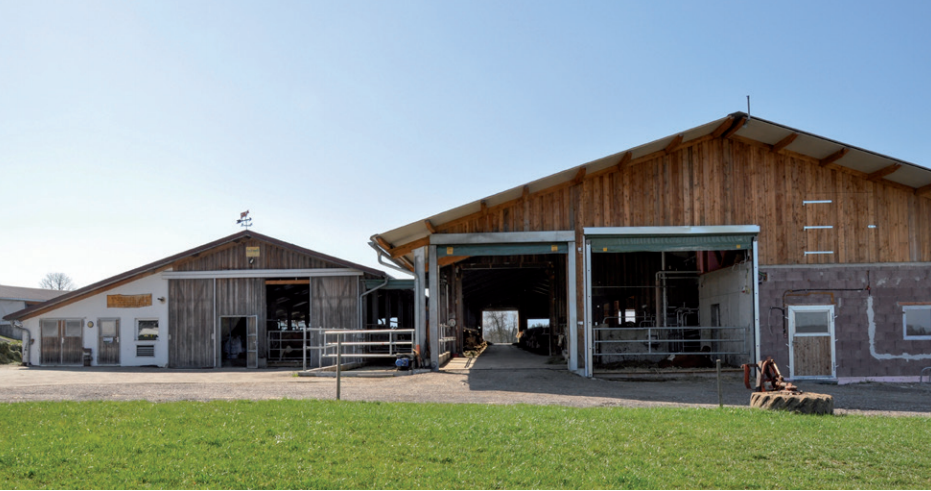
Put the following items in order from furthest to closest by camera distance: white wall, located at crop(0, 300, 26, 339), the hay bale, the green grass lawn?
1. white wall, located at crop(0, 300, 26, 339)
2. the hay bale
3. the green grass lawn

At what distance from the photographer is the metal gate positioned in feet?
81.7

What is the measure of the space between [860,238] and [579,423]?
12.3 m

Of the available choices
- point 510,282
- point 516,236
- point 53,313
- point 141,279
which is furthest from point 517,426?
point 510,282

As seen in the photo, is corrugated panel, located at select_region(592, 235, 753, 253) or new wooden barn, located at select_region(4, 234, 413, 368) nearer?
corrugated panel, located at select_region(592, 235, 753, 253)

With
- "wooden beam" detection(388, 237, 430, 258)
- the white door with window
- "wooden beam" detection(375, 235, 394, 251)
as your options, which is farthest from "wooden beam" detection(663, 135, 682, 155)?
"wooden beam" detection(375, 235, 394, 251)

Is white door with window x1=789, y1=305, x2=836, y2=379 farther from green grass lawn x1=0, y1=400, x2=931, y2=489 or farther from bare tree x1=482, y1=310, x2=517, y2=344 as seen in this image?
bare tree x1=482, y1=310, x2=517, y2=344

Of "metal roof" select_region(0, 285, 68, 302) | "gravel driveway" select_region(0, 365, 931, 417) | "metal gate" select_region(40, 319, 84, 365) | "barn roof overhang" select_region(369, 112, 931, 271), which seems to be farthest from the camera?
"metal roof" select_region(0, 285, 68, 302)

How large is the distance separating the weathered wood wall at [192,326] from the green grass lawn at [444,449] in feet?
47.2

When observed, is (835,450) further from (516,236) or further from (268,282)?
(268,282)

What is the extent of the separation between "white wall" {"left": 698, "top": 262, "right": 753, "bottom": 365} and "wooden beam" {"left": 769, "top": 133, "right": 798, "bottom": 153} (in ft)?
9.39

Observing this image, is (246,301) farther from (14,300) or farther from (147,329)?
(14,300)

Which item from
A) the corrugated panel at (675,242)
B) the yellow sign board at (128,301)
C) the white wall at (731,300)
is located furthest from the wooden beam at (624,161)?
the yellow sign board at (128,301)

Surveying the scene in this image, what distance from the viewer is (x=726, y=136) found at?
18.1m

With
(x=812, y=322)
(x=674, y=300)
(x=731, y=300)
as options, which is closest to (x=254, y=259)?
(x=674, y=300)
